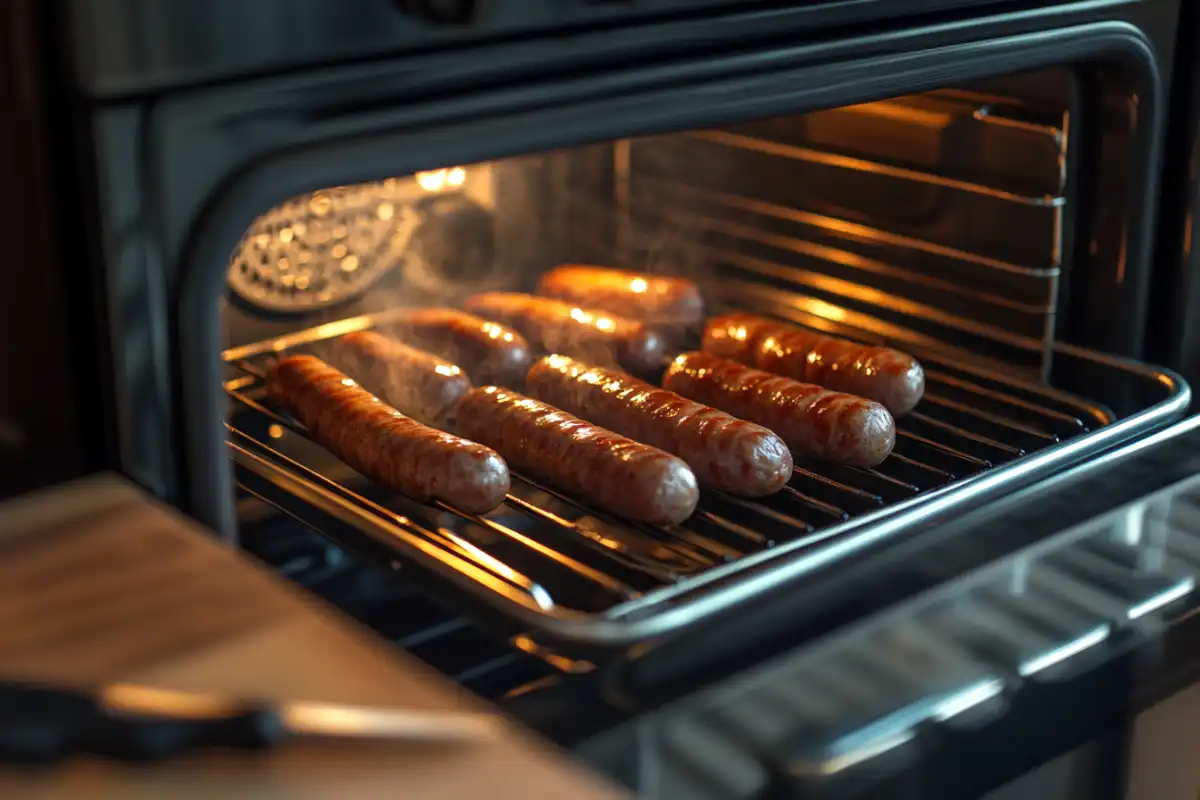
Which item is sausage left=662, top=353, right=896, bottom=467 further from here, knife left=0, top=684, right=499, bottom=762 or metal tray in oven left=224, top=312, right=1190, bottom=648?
knife left=0, top=684, right=499, bottom=762

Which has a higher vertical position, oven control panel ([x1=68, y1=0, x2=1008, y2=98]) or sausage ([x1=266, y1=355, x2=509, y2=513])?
oven control panel ([x1=68, y1=0, x2=1008, y2=98])

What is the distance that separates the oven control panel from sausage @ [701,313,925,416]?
1.55ft

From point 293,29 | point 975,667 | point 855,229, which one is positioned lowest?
point 975,667

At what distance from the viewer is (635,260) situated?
1.97 meters

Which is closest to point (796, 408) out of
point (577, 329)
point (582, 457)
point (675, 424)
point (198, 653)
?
point (675, 424)

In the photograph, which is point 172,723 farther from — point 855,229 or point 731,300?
point 731,300

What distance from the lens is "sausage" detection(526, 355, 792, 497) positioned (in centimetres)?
131

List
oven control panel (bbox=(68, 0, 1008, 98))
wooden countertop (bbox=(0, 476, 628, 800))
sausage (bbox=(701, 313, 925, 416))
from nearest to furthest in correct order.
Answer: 1. wooden countertop (bbox=(0, 476, 628, 800))
2. oven control panel (bbox=(68, 0, 1008, 98))
3. sausage (bbox=(701, 313, 925, 416))

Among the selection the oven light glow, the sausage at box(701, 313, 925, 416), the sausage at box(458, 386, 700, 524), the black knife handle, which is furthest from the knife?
the oven light glow

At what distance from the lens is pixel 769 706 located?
0.99m

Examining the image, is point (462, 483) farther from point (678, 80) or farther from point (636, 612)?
point (678, 80)

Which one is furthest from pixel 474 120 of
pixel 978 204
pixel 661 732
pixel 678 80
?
pixel 978 204

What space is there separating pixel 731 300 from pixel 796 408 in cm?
52

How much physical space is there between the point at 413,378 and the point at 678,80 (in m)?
0.52
